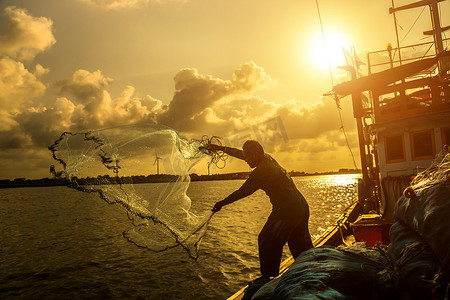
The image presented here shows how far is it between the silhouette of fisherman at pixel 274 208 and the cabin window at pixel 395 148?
8206mm

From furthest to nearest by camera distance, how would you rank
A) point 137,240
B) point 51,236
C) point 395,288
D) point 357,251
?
point 51,236, point 137,240, point 357,251, point 395,288

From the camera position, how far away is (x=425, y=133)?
10867mm

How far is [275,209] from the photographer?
480 cm

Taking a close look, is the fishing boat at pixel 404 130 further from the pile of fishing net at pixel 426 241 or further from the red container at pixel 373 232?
the pile of fishing net at pixel 426 241

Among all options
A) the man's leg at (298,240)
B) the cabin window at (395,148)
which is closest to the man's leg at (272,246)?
the man's leg at (298,240)

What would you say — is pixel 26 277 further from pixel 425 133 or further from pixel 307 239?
pixel 425 133

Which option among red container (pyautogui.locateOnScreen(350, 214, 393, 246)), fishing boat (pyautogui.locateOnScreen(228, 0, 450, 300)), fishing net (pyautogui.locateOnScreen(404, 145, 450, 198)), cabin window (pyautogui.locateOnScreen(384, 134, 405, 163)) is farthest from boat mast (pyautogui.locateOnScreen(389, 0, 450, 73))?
fishing net (pyautogui.locateOnScreen(404, 145, 450, 198))

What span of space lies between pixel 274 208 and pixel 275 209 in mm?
22

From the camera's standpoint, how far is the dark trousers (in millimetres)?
4562

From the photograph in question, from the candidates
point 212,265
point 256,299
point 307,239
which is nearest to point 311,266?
point 256,299

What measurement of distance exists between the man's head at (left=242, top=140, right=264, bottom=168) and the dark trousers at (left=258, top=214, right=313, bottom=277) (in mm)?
982

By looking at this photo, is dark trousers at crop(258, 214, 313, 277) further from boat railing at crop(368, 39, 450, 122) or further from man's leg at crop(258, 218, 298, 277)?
boat railing at crop(368, 39, 450, 122)

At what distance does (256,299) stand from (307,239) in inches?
81.5

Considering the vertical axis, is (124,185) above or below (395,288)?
above
